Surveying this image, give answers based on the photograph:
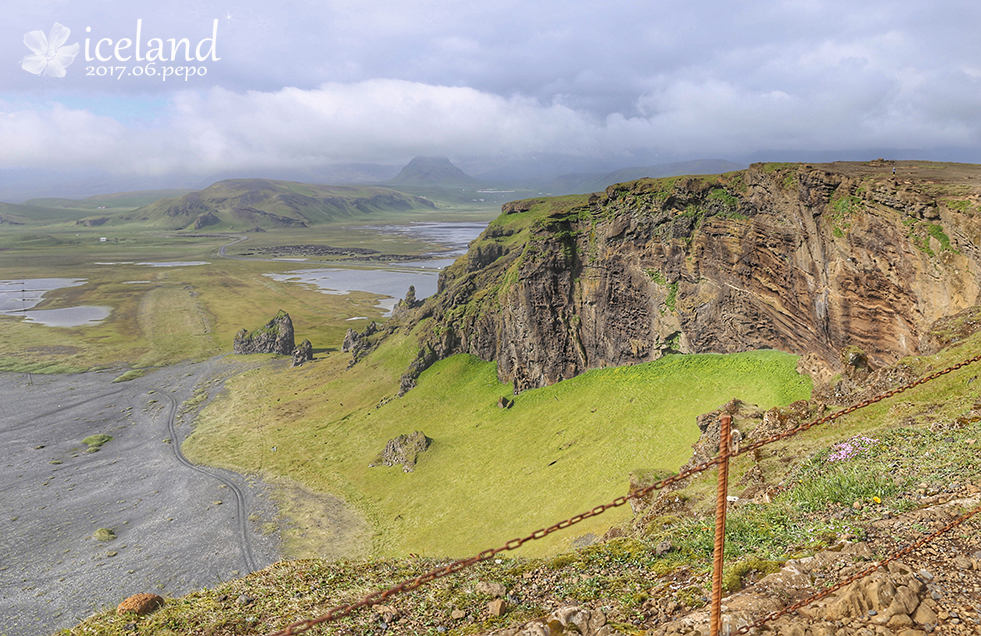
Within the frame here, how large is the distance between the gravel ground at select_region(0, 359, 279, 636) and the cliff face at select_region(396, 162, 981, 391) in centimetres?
3419

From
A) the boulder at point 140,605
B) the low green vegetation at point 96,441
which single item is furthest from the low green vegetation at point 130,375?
the boulder at point 140,605

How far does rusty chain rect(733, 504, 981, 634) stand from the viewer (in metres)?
9.39

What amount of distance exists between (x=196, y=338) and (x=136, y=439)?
205 feet

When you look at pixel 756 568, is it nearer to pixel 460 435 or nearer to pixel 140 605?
pixel 140 605

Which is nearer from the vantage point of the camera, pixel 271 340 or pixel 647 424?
pixel 647 424

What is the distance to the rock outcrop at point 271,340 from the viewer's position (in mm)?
114938

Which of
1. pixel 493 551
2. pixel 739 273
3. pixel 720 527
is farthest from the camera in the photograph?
pixel 739 273

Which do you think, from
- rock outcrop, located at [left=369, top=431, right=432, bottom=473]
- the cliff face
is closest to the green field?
rock outcrop, located at [left=369, top=431, right=432, bottom=473]

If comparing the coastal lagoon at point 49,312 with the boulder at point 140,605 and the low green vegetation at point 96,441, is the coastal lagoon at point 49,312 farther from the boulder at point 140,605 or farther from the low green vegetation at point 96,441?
the boulder at point 140,605

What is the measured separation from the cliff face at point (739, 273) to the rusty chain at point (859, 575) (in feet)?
73.1

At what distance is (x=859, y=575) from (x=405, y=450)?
164 feet

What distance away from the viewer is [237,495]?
55.7 metres

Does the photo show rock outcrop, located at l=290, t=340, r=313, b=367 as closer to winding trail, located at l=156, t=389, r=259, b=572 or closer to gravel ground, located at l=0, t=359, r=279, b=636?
gravel ground, located at l=0, t=359, r=279, b=636

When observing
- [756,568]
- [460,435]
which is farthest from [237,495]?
[756,568]
